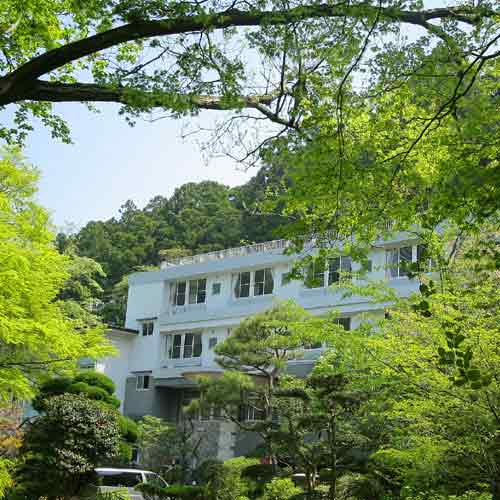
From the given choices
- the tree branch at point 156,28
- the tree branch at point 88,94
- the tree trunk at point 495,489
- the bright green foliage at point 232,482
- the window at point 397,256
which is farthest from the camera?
the window at point 397,256

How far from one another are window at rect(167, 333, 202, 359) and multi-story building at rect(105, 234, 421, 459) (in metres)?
0.05

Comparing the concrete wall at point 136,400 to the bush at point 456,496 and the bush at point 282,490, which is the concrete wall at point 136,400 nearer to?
the bush at point 282,490

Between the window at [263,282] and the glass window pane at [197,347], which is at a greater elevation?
the window at [263,282]

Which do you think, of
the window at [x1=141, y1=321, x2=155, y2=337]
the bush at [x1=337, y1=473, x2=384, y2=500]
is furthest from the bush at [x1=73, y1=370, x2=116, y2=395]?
the window at [x1=141, y1=321, x2=155, y2=337]

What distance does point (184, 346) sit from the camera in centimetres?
3625

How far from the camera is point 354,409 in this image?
15.4 m

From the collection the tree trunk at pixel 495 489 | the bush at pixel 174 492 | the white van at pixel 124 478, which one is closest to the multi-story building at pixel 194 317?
the white van at pixel 124 478

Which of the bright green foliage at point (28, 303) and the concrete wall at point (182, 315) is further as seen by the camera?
the concrete wall at point (182, 315)

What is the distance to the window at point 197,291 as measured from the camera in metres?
36.0

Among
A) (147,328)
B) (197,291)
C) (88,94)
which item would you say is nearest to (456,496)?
(88,94)

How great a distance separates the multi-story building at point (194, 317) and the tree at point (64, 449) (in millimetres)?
13857

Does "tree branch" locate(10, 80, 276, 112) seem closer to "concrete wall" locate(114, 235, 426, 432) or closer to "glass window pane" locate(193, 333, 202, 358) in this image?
"concrete wall" locate(114, 235, 426, 432)

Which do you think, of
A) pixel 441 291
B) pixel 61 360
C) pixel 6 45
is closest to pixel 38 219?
pixel 61 360

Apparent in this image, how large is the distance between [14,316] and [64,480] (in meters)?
5.76
